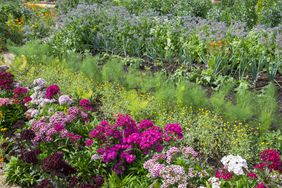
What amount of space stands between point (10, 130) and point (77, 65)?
7.65 ft

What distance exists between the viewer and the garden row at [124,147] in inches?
159

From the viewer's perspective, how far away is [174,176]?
3994mm

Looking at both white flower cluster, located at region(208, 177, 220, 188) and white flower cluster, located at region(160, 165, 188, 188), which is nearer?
white flower cluster, located at region(208, 177, 220, 188)

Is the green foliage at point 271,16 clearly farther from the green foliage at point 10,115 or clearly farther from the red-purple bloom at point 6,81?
the green foliage at point 10,115

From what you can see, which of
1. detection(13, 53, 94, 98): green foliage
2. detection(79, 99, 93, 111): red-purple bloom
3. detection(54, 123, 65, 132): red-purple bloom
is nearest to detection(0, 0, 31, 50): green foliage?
detection(13, 53, 94, 98): green foliage

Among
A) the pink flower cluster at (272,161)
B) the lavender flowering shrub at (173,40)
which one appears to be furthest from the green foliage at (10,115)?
the pink flower cluster at (272,161)

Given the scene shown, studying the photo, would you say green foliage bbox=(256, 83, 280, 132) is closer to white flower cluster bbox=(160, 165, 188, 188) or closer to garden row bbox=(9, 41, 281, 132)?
garden row bbox=(9, 41, 281, 132)

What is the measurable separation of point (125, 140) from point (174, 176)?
84cm

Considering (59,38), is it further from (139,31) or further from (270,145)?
(270,145)

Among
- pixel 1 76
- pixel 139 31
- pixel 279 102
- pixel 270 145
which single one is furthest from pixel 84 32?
pixel 270 145

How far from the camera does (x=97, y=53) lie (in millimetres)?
9742

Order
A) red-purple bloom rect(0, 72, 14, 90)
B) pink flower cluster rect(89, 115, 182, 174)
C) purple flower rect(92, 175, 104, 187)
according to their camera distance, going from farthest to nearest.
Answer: red-purple bloom rect(0, 72, 14, 90) < pink flower cluster rect(89, 115, 182, 174) < purple flower rect(92, 175, 104, 187)

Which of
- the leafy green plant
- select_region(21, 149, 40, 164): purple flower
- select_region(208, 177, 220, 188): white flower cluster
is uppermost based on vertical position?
select_region(208, 177, 220, 188): white flower cluster

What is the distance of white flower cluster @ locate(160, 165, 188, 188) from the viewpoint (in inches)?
155
